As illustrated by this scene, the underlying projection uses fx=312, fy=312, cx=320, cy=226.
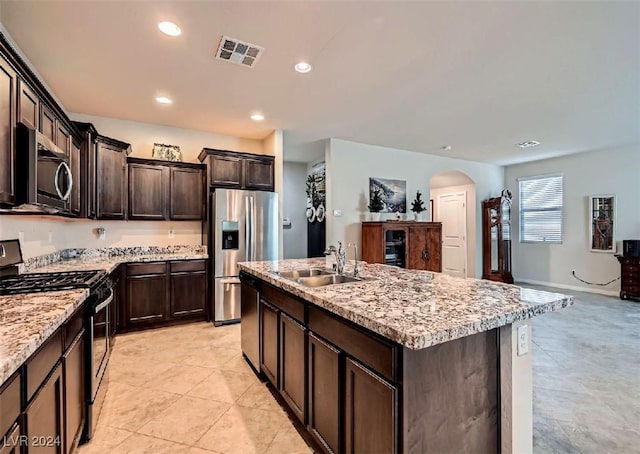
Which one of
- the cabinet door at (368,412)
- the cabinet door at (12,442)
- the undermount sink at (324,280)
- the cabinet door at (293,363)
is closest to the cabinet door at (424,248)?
the undermount sink at (324,280)

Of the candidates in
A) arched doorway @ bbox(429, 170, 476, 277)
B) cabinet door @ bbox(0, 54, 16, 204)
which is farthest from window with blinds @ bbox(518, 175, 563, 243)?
cabinet door @ bbox(0, 54, 16, 204)

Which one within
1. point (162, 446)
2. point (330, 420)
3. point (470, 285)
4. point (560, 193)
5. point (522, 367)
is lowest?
point (162, 446)

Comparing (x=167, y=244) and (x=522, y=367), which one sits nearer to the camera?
(x=522, y=367)

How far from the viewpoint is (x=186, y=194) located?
4258 mm

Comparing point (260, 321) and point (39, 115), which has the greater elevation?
point (39, 115)

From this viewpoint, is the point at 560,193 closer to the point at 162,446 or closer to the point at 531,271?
the point at 531,271

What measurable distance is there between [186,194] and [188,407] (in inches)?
111

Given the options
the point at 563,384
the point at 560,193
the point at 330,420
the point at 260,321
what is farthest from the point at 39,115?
the point at 560,193

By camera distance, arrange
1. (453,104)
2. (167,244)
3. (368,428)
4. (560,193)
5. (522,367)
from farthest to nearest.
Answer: (560,193)
(167,244)
(453,104)
(522,367)
(368,428)

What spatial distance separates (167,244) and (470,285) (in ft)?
13.1

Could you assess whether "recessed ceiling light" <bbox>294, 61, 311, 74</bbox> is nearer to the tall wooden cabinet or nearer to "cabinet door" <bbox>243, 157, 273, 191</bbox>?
"cabinet door" <bbox>243, 157, 273, 191</bbox>

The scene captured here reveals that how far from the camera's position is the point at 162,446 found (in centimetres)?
180

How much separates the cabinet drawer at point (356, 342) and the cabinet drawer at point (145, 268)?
2.79 meters

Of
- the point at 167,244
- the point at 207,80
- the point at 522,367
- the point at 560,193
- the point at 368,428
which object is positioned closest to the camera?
the point at 368,428
